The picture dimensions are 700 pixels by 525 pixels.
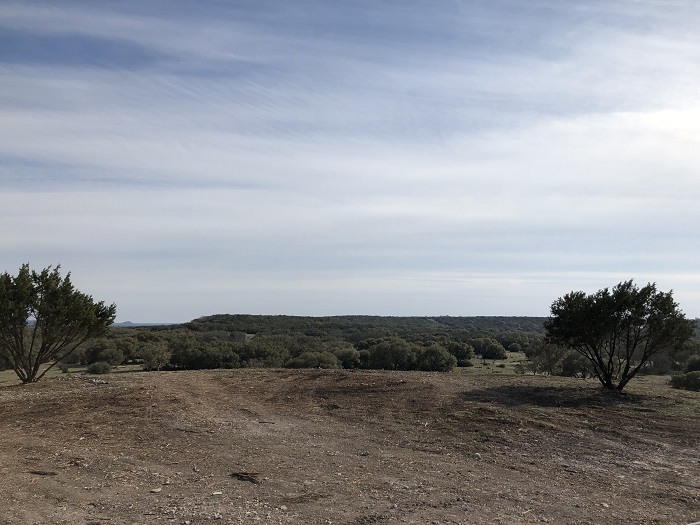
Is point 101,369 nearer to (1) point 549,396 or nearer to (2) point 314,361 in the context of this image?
(2) point 314,361

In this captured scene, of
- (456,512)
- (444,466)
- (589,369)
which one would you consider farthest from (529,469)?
(589,369)

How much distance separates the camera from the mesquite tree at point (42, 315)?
17.4 m

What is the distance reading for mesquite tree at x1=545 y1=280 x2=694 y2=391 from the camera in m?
16.2

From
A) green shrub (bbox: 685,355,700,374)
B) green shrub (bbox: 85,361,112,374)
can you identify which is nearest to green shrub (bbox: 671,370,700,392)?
green shrub (bbox: 685,355,700,374)

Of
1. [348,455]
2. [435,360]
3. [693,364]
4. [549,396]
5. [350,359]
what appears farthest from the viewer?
[693,364]

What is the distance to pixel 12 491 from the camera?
724cm

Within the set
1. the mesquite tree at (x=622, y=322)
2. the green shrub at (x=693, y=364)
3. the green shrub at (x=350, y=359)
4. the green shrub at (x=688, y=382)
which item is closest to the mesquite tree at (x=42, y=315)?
the mesquite tree at (x=622, y=322)

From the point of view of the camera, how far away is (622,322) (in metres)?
16.6

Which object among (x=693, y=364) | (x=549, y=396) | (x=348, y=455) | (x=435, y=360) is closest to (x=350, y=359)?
(x=435, y=360)

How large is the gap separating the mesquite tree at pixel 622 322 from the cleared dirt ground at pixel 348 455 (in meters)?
1.54

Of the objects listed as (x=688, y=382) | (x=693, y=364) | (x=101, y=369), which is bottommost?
A: (x=101, y=369)

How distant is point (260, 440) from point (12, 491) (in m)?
4.24

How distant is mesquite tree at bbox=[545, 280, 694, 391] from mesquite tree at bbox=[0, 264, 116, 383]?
15.3 meters

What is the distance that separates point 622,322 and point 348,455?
1090cm
